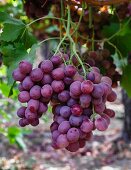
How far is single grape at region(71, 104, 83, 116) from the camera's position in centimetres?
97

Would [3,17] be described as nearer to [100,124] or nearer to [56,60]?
[56,60]

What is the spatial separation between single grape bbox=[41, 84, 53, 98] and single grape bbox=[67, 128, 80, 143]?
0.10 meters

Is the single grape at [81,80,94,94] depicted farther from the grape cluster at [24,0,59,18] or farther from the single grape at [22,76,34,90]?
the grape cluster at [24,0,59,18]

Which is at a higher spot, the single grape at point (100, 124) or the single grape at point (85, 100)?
the single grape at point (85, 100)

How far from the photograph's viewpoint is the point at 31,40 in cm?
133

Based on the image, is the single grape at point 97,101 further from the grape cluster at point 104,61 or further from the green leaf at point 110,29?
the green leaf at point 110,29

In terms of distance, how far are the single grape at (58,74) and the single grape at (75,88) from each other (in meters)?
0.04

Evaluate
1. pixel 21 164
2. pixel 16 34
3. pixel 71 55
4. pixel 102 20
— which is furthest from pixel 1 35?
pixel 21 164

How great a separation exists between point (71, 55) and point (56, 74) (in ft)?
A: 0.33

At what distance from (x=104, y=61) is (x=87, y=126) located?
51 cm

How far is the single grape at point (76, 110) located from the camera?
97 centimetres

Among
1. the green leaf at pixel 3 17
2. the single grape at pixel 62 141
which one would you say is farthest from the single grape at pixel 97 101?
the green leaf at pixel 3 17

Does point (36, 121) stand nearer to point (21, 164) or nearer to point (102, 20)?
point (102, 20)

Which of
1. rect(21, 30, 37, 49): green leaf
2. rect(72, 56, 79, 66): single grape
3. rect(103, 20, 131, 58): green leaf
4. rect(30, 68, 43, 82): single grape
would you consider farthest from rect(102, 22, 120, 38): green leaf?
rect(30, 68, 43, 82): single grape
